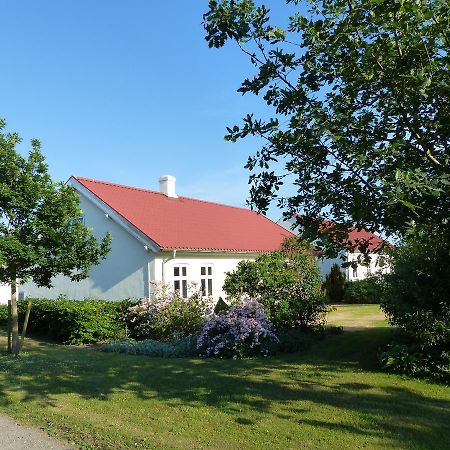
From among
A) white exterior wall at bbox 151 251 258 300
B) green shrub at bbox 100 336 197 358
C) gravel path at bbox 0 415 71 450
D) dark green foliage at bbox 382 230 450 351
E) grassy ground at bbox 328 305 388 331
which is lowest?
gravel path at bbox 0 415 71 450

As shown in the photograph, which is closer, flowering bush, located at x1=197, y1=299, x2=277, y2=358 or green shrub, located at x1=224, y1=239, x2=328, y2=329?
flowering bush, located at x1=197, y1=299, x2=277, y2=358

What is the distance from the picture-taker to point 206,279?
64.1 feet

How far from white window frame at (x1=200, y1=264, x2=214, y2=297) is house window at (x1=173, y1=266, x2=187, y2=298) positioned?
123cm

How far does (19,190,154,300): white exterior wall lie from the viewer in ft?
56.2

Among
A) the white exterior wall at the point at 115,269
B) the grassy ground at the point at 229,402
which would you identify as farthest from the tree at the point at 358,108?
the white exterior wall at the point at 115,269

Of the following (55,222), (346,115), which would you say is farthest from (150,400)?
(55,222)

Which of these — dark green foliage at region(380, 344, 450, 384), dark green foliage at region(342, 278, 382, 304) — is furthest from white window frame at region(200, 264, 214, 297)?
dark green foliage at region(342, 278, 382, 304)

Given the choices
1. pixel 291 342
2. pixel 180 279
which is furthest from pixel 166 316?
pixel 291 342

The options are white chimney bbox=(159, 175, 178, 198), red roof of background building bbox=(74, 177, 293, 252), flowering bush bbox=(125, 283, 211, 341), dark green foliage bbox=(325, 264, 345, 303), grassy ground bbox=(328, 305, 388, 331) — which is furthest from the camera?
dark green foliage bbox=(325, 264, 345, 303)

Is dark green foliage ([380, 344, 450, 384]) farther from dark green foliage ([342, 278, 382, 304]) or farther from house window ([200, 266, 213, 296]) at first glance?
dark green foliage ([342, 278, 382, 304])

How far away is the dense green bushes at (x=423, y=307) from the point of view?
8.46m

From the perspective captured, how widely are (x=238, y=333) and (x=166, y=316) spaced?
3661 millimetres

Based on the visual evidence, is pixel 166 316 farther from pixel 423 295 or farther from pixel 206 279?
pixel 423 295

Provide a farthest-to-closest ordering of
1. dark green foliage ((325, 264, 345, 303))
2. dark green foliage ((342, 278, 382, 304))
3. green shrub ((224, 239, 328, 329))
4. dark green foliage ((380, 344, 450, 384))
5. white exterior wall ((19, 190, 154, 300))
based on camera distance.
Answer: dark green foliage ((325, 264, 345, 303)), dark green foliage ((342, 278, 382, 304)), white exterior wall ((19, 190, 154, 300)), green shrub ((224, 239, 328, 329)), dark green foliage ((380, 344, 450, 384))
